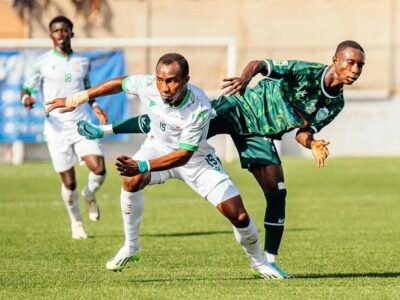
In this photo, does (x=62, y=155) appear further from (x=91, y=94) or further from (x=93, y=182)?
(x=91, y=94)

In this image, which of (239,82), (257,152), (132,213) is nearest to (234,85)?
(239,82)

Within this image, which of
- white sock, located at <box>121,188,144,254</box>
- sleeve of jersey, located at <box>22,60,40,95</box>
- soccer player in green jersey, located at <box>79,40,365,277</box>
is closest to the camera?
white sock, located at <box>121,188,144,254</box>

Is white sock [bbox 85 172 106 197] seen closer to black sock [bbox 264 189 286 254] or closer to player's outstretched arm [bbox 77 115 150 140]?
player's outstretched arm [bbox 77 115 150 140]

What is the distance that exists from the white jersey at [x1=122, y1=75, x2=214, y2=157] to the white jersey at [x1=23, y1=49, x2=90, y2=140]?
17.4 ft

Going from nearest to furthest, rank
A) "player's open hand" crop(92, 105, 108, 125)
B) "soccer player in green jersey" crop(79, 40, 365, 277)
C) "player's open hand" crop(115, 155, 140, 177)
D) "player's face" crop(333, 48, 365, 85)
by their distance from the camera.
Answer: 1. "player's open hand" crop(115, 155, 140, 177)
2. "player's face" crop(333, 48, 365, 85)
3. "soccer player in green jersey" crop(79, 40, 365, 277)
4. "player's open hand" crop(92, 105, 108, 125)

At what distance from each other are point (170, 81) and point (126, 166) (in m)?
0.80

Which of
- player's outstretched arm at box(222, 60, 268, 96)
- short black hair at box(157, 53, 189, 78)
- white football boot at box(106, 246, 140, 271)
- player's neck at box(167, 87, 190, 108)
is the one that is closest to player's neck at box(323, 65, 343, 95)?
player's outstretched arm at box(222, 60, 268, 96)

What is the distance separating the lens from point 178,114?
35.0ft

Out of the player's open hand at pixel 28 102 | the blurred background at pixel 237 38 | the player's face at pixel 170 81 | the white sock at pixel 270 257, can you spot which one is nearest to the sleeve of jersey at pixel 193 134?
the player's face at pixel 170 81

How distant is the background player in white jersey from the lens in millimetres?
15969

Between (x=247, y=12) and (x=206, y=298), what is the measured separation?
76.2 ft

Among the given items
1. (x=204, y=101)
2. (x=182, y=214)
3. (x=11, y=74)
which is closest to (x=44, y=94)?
(x=182, y=214)

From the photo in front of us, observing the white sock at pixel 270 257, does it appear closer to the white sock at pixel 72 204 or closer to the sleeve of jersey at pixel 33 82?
the white sock at pixel 72 204

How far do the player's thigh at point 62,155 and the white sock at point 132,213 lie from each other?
469 cm
